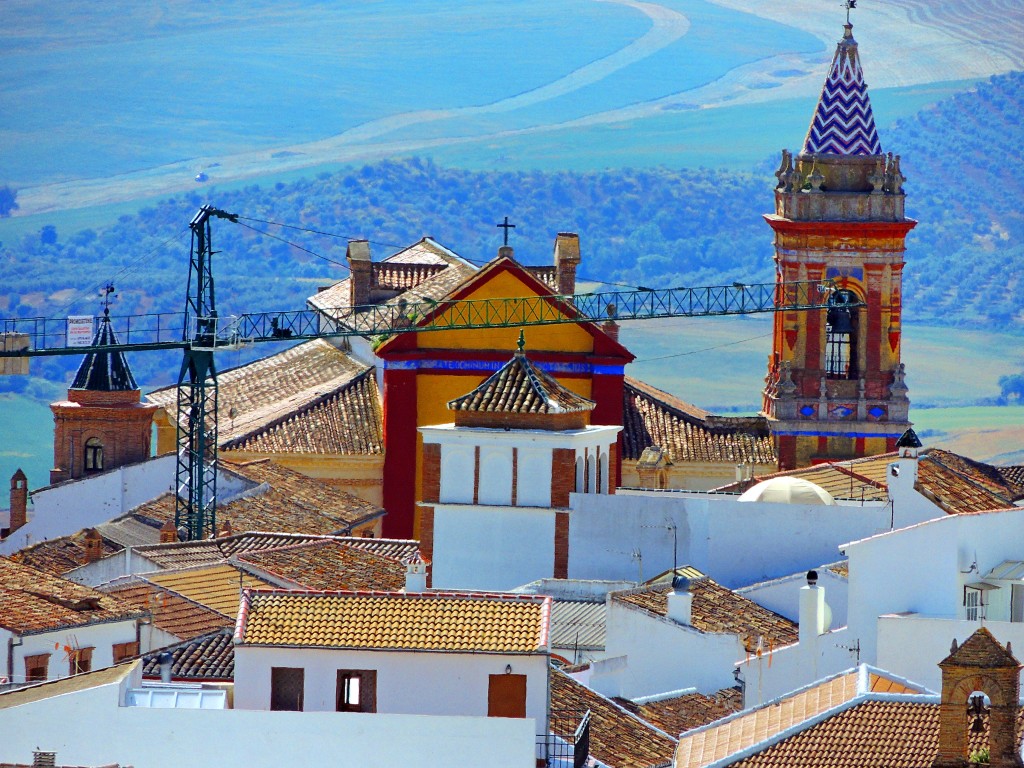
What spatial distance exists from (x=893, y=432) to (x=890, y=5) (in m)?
107

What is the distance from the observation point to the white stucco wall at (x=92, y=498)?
78.9 metres

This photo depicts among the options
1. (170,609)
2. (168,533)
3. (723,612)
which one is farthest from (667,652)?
(168,533)

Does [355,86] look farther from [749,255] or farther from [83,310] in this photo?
[83,310]

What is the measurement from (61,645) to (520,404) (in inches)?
599

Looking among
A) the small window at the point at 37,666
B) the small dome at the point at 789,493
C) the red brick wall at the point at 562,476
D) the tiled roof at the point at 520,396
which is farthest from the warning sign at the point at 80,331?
the small window at the point at 37,666

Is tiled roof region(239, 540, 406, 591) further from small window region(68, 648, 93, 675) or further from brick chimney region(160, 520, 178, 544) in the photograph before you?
brick chimney region(160, 520, 178, 544)

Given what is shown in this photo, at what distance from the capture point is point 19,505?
85.6 meters

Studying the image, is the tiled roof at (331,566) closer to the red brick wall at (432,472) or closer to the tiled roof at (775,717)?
the red brick wall at (432,472)

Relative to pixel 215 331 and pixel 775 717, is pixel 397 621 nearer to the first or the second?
pixel 775 717

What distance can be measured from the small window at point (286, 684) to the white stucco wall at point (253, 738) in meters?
2.55

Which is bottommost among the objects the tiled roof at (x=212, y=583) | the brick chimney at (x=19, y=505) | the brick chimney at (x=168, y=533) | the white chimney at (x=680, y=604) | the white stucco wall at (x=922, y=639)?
the brick chimney at (x=19, y=505)

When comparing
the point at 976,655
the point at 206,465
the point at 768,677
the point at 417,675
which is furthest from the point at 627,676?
the point at 206,465

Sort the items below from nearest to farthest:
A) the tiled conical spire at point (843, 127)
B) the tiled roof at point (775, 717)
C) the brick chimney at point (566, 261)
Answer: the tiled roof at point (775, 717)
the tiled conical spire at point (843, 127)
the brick chimney at point (566, 261)

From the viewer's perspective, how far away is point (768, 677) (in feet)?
159
